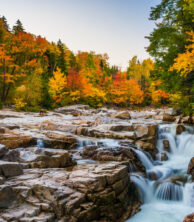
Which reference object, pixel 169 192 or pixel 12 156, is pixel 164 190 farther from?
pixel 12 156

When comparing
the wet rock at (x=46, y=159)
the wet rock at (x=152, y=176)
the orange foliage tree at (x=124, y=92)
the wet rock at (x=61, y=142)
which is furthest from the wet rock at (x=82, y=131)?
the orange foliage tree at (x=124, y=92)

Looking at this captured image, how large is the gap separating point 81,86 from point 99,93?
400cm

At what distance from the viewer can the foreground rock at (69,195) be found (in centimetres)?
433

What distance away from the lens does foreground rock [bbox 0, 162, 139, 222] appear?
14.2 feet

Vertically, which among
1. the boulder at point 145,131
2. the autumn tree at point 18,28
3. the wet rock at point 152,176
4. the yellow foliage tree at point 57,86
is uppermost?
the autumn tree at point 18,28

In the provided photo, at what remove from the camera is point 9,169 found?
5344 millimetres

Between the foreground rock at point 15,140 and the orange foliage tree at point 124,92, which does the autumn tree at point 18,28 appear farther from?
the foreground rock at point 15,140

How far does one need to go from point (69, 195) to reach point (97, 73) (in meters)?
36.9

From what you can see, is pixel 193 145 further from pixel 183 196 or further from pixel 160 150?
pixel 183 196

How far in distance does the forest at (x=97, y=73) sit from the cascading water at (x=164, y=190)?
166 inches

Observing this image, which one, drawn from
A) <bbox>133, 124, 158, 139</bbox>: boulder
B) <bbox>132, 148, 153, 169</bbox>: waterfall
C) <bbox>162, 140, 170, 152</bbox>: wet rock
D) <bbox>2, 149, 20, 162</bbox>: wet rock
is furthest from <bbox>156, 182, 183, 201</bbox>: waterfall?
<bbox>2, 149, 20, 162</bbox>: wet rock

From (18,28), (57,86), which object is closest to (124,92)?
(57,86)

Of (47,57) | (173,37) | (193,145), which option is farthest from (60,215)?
(47,57)

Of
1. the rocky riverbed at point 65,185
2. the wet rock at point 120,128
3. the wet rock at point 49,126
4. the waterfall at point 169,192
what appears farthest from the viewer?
the wet rock at point 49,126
